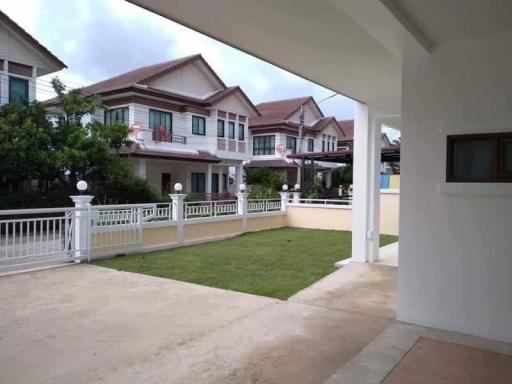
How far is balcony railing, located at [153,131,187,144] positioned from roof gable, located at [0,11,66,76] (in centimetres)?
434

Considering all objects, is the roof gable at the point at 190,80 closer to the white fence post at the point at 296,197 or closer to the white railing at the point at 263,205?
the white railing at the point at 263,205

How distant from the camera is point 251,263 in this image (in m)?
7.45

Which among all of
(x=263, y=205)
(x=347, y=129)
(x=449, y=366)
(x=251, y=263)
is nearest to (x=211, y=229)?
(x=263, y=205)

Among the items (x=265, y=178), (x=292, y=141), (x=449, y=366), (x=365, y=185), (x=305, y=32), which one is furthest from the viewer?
(x=292, y=141)

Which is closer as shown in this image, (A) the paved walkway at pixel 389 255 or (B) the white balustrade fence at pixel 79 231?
(B) the white balustrade fence at pixel 79 231

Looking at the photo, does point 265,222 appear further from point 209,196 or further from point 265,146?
point 265,146

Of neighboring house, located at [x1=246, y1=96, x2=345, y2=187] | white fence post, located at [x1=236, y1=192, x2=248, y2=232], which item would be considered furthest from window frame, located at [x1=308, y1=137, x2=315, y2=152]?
white fence post, located at [x1=236, y1=192, x2=248, y2=232]

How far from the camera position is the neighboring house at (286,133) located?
25.3 metres

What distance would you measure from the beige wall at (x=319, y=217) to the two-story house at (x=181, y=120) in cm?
607

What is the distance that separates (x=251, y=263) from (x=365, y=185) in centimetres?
245

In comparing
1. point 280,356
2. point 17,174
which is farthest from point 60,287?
point 17,174

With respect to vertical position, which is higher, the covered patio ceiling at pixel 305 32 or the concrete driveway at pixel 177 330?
the covered patio ceiling at pixel 305 32

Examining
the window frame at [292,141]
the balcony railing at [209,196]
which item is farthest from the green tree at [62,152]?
the window frame at [292,141]

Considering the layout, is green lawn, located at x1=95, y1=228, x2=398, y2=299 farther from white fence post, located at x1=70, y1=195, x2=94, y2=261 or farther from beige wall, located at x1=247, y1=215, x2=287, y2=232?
beige wall, located at x1=247, y1=215, x2=287, y2=232
